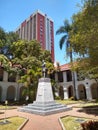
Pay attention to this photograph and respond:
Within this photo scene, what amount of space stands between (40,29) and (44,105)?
69.0m

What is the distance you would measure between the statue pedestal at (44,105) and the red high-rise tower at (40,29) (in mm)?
61844

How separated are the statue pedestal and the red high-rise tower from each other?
6184cm

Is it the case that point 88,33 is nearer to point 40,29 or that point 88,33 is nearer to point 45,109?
point 45,109

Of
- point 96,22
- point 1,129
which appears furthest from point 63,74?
point 1,129

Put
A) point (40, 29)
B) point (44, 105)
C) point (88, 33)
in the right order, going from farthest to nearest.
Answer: point (40, 29) < point (44, 105) < point (88, 33)

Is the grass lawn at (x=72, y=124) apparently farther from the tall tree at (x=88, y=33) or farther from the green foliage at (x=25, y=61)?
the green foliage at (x=25, y=61)

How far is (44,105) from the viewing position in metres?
14.4

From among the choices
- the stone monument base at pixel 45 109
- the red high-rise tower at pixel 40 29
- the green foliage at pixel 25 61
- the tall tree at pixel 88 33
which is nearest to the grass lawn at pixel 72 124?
the stone monument base at pixel 45 109

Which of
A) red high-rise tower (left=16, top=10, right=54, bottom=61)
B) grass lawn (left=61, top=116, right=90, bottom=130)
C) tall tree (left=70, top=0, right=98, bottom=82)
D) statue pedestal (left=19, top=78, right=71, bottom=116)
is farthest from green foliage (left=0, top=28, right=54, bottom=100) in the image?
red high-rise tower (left=16, top=10, right=54, bottom=61)

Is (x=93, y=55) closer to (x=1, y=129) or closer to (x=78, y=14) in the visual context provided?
(x=78, y=14)

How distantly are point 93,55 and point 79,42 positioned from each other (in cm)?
182

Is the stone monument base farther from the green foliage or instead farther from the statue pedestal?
the green foliage

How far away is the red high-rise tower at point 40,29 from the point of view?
77938mm

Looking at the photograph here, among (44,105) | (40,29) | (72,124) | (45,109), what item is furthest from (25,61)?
(40,29)
